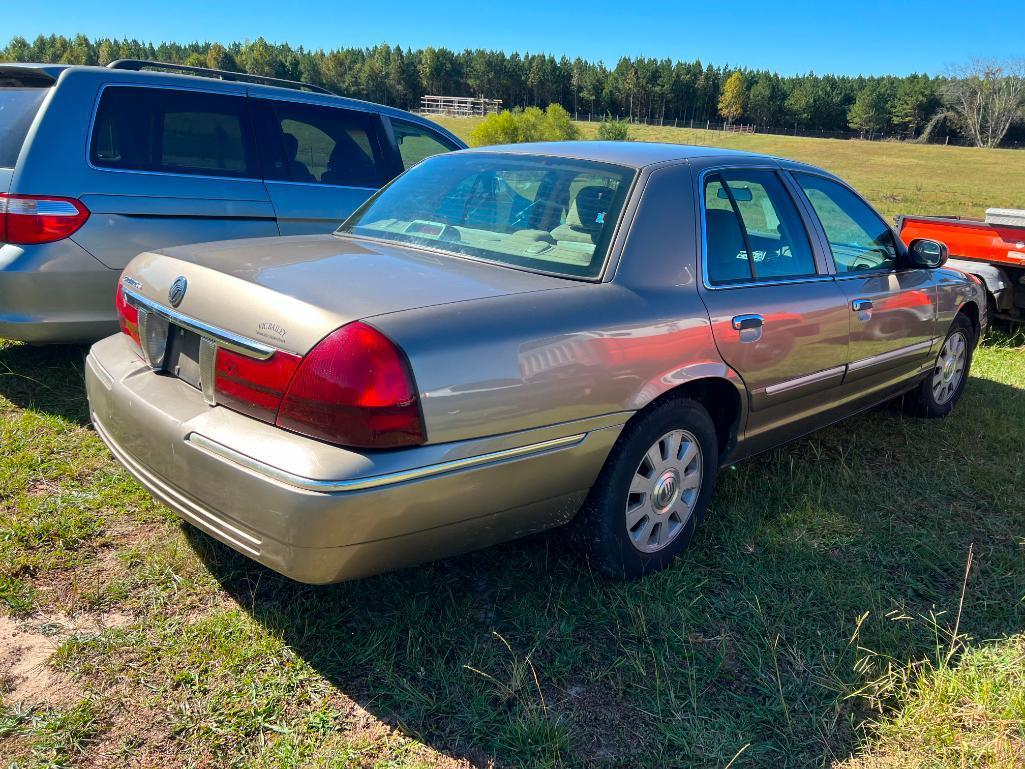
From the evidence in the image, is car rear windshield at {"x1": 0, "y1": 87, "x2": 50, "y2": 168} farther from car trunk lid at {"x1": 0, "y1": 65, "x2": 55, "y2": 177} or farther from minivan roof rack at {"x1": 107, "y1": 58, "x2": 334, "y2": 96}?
minivan roof rack at {"x1": 107, "y1": 58, "x2": 334, "y2": 96}

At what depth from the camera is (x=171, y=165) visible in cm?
448

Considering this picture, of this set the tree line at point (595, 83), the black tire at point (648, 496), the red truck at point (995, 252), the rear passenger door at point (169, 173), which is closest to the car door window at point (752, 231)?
the black tire at point (648, 496)

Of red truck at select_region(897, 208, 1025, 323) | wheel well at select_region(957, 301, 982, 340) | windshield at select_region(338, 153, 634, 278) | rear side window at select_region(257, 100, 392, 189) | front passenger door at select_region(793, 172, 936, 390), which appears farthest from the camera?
red truck at select_region(897, 208, 1025, 323)

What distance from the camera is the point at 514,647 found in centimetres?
245

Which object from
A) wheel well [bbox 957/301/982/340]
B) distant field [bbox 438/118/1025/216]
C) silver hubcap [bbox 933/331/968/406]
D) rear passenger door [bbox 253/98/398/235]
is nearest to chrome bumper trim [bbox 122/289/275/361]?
rear passenger door [bbox 253/98/398/235]

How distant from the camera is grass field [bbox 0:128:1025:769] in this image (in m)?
2.07

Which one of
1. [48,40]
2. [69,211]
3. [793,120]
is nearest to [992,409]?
[69,211]

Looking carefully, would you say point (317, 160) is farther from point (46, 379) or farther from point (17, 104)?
point (46, 379)

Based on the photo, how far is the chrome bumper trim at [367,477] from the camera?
1945 millimetres

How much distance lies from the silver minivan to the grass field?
3.01 ft

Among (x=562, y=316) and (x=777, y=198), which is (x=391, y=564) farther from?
(x=777, y=198)

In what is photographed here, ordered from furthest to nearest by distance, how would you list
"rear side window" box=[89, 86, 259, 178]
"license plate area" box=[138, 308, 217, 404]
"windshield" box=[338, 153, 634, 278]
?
1. "rear side window" box=[89, 86, 259, 178]
2. "windshield" box=[338, 153, 634, 278]
3. "license plate area" box=[138, 308, 217, 404]

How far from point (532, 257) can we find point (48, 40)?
476 feet

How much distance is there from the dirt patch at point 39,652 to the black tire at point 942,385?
435cm
